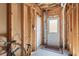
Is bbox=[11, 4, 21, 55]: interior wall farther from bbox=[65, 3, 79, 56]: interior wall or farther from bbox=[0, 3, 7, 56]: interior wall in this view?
bbox=[65, 3, 79, 56]: interior wall

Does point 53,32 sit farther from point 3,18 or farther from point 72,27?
point 3,18

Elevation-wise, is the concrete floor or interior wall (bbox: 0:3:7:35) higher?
interior wall (bbox: 0:3:7:35)

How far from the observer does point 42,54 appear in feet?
5.55

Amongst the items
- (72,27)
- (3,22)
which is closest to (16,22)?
(3,22)

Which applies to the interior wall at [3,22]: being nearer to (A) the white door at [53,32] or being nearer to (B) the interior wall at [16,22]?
(B) the interior wall at [16,22]

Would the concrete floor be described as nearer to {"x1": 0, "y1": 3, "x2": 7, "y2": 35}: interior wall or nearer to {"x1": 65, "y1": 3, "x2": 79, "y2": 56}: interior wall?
{"x1": 65, "y1": 3, "x2": 79, "y2": 56}: interior wall

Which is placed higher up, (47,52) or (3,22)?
(3,22)

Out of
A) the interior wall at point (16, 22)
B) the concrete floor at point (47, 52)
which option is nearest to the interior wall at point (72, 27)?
the concrete floor at point (47, 52)

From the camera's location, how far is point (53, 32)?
1737mm

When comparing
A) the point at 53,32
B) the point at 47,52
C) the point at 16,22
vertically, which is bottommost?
the point at 47,52

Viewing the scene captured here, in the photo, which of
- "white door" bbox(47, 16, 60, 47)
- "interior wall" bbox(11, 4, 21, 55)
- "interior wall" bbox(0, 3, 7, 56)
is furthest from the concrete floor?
"interior wall" bbox(0, 3, 7, 56)

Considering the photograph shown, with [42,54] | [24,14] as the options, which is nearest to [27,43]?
[42,54]

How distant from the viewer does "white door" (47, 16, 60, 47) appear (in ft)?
5.61

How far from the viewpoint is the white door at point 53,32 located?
171 cm
